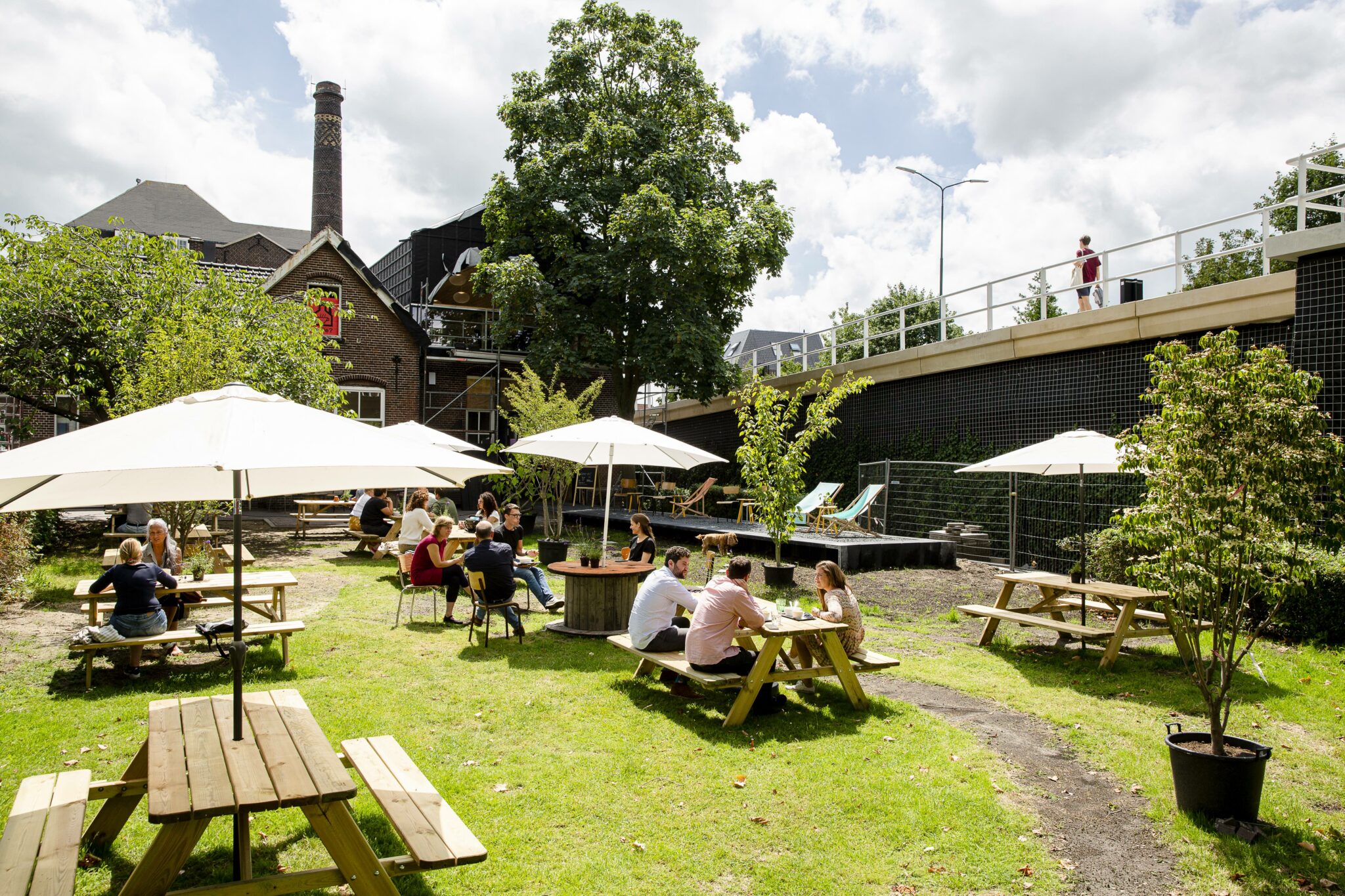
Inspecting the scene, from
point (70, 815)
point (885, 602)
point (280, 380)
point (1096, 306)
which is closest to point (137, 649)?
point (70, 815)

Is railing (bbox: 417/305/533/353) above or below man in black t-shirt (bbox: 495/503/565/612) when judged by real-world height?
above

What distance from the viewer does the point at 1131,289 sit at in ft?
46.9

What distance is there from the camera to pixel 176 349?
46.9 feet

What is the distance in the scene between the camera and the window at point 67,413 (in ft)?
60.5

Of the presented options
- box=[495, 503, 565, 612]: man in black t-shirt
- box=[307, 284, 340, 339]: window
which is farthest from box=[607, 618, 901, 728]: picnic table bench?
box=[307, 284, 340, 339]: window

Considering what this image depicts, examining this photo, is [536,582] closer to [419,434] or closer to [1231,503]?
[419,434]

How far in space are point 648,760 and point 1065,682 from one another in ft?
13.7

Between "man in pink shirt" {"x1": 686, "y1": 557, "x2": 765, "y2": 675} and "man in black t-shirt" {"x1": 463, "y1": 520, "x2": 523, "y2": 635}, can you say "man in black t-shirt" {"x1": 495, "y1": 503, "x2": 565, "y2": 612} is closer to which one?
"man in black t-shirt" {"x1": 463, "y1": 520, "x2": 523, "y2": 635}

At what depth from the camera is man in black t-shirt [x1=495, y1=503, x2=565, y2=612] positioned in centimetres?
1060

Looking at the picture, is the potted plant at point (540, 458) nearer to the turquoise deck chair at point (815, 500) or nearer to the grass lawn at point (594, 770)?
the turquoise deck chair at point (815, 500)

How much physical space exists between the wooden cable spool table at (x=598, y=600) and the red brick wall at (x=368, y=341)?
18.3 metres

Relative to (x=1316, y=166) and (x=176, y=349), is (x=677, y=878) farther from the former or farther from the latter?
(x=176, y=349)

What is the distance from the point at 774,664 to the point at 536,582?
16.7 feet

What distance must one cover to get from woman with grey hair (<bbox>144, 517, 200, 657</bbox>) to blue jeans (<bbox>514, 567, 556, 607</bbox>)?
357 centimetres
